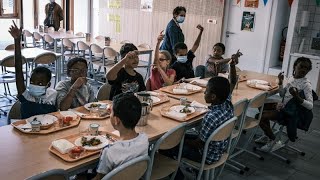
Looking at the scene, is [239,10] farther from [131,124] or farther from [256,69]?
[131,124]

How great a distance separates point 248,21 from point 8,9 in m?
6.35

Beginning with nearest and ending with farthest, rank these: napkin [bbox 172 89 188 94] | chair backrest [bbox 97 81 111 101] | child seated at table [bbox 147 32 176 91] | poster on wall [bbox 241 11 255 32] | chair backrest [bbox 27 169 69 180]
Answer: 1. chair backrest [bbox 27 169 69 180]
2. chair backrest [bbox 97 81 111 101]
3. napkin [bbox 172 89 188 94]
4. child seated at table [bbox 147 32 176 91]
5. poster on wall [bbox 241 11 255 32]

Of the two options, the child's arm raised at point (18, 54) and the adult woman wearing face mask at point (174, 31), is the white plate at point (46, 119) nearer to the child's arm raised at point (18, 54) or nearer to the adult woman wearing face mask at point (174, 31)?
the child's arm raised at point (18, 54)

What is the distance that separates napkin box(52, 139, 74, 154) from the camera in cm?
192

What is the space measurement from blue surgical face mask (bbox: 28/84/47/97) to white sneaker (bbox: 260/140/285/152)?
250 centimetres

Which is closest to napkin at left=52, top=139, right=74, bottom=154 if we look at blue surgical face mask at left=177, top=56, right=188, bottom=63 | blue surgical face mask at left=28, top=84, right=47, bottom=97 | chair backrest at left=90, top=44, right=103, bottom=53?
blue surgical face mask at left=28, top=84, right=47, bottom=97

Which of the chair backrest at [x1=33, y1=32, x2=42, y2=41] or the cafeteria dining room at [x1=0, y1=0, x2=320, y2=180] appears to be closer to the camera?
the cafeteria dining room at [x1=0, y1=0, x2=320, y2=180]


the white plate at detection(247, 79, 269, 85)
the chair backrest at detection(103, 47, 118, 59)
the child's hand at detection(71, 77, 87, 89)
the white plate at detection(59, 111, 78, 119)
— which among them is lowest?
the white plate at detection(59, 111, 78, 119)

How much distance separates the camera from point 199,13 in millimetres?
7453

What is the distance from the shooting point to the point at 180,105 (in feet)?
9.64

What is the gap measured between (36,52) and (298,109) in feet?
12.4

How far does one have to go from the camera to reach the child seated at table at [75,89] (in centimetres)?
279

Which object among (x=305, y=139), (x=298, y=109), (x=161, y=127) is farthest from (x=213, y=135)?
(x=305, y=139)

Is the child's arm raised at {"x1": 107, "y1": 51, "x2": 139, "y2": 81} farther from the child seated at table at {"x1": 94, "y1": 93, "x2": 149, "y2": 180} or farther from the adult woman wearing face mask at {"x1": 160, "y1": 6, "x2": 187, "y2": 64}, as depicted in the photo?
the adult woman wearing face mask at {"x1": 160, "y1": 6, "x2": 187, "y2": 64}
